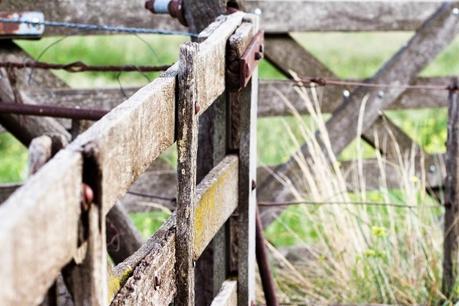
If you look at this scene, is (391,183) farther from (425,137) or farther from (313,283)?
(425,137)

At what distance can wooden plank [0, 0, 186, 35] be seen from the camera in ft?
16.9

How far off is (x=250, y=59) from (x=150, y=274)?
4.52 ft

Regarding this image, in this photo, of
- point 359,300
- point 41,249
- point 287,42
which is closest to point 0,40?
point 287,42

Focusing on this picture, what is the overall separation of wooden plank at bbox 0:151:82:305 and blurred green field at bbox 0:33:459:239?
497 centimetres

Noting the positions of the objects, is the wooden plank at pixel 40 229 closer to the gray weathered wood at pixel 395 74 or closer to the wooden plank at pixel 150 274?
the wooden plank at pixel 150 274

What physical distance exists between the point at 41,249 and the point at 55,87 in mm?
4014

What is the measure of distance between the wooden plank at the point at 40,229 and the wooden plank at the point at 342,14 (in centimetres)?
425

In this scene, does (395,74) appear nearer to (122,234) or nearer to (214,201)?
(122,234)

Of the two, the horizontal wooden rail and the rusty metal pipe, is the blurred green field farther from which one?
the rusty metal pipe

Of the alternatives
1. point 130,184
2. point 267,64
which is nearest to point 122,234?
point 130,184

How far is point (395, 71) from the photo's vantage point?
6.06m

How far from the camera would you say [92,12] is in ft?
17.5

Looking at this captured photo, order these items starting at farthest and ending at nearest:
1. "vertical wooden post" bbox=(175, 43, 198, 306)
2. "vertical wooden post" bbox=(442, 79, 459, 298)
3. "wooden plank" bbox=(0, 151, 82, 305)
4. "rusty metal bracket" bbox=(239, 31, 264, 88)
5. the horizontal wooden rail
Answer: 1. the horizontal wooden rail
2. "vertical wooden post" bbox=(442, 79, 459, 298)
3. "rusty metal bracket" bbox=(239, 31, 264, 88)
4. "vertical wooden post" bbox=(175, 43, 198, 306)
5. "wooden plank" bbox=(0, 151, 82, 305)

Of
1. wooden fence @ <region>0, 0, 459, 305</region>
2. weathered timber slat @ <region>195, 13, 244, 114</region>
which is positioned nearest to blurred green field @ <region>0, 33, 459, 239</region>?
wooden fence @ <region>0, 0, 459, 305</region>
